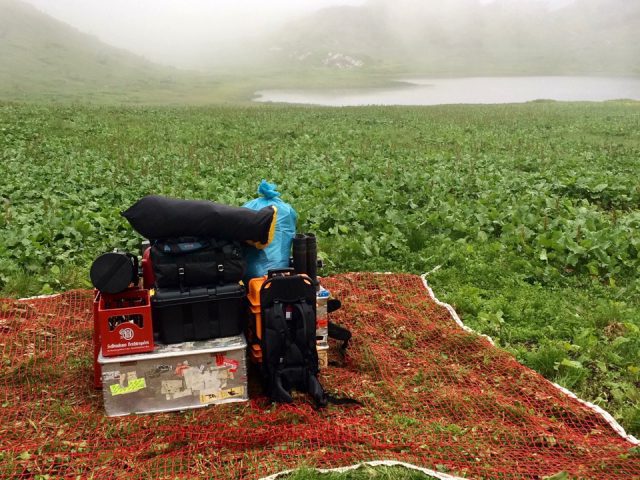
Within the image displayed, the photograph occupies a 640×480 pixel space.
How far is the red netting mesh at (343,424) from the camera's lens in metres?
4.15

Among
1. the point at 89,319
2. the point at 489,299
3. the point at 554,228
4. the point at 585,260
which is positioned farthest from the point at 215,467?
the point at 554,228

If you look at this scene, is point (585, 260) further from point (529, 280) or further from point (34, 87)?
point (34, 87)

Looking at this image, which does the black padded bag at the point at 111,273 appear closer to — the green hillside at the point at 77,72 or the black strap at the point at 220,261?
the black strap at the point at 220,261

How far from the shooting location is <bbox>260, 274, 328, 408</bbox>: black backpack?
5.04 m

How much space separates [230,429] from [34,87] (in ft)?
340

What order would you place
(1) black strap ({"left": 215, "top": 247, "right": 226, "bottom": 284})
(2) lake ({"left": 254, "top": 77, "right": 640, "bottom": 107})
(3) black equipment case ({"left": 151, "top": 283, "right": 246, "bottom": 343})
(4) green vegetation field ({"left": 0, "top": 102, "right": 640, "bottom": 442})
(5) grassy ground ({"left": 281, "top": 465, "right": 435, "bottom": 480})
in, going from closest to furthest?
(5) grassy ground ({"left": 281, "top": 465, "right": 435, "bottom": 480})
(3) black equipment case ({"left": 151, "top": 283, "right": 246, "bottom": 343})
(1) black strap ({"left": 215, "top": 247, "right": 226, "bottom": 284})
(4) green vegetation field ({"left": 0, "top": 102, "right": 640, "bottom": 442})
(2) lake ({"left": 254, "top": 77, "right": 640, "bottom": 107})

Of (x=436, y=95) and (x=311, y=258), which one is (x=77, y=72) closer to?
(x=436, y=95)

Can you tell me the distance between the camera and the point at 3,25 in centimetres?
17312

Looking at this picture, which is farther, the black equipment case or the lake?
the lake

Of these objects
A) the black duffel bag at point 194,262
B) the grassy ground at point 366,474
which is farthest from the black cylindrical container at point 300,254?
the grassy ground at point 366,474

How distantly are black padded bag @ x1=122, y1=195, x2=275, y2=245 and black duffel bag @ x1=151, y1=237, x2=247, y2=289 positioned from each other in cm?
7

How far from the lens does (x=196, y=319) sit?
5.05m

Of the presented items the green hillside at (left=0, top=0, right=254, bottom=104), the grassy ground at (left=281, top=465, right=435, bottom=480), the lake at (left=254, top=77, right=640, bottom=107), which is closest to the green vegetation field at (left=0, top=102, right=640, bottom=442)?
the grassy ground at (left=281, top=465, right=435, bottom=480)

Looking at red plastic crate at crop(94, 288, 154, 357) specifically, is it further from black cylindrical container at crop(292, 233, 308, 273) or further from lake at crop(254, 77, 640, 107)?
lake at crop(254, 77, 640, 107)
